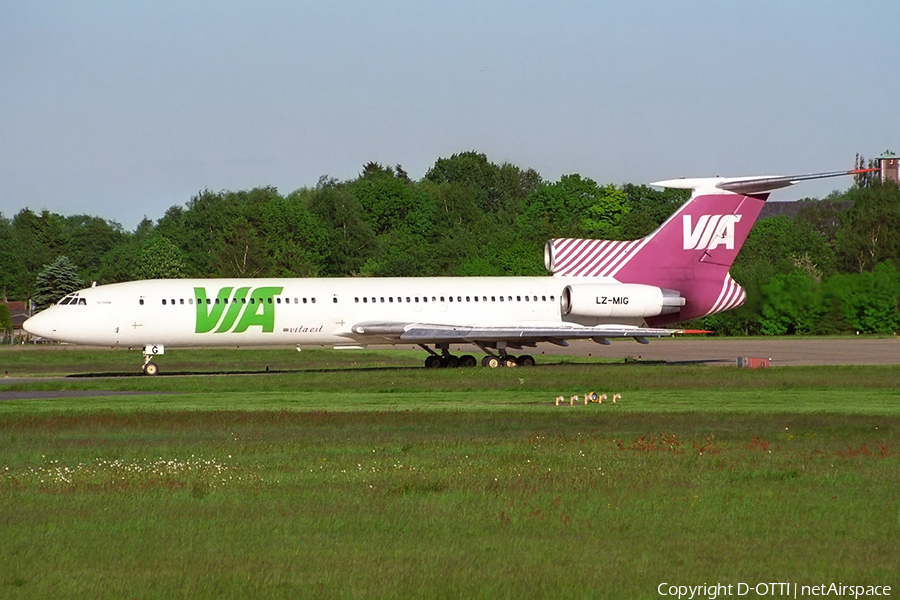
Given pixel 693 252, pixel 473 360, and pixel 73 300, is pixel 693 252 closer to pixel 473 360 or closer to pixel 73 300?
pixel 473 360

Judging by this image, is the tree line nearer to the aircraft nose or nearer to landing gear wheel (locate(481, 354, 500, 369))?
landing gear wheel (locate(481, 354, 500, 369))

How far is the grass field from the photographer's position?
9.55 metres

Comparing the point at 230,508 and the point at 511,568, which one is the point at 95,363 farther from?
the point at 511,568

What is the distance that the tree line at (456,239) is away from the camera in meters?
50.3

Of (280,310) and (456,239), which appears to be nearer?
(280,310)

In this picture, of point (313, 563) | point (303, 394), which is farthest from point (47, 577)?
point (303, 394)

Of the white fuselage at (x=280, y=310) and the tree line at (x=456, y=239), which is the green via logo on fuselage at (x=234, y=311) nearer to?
the white fuselage at (x=280, y=310)

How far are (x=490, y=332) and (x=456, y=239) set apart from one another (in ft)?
216

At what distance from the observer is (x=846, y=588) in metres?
8.92

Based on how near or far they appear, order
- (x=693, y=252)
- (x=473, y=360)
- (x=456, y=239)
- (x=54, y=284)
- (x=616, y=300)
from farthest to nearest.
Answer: (x=456, y=239)
(x=54, y=284)
(x=693, y=252)
(x=473, y=360)
(x=616, y=300)

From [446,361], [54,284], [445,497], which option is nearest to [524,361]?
[446,361]

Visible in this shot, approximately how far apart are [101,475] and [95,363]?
34.2 metres

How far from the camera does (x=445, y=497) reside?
13.1m

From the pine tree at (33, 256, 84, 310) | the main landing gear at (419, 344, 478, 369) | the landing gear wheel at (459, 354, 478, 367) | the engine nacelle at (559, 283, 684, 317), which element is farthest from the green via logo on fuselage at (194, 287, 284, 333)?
the pine tree at (33, 256, 84, 310)
